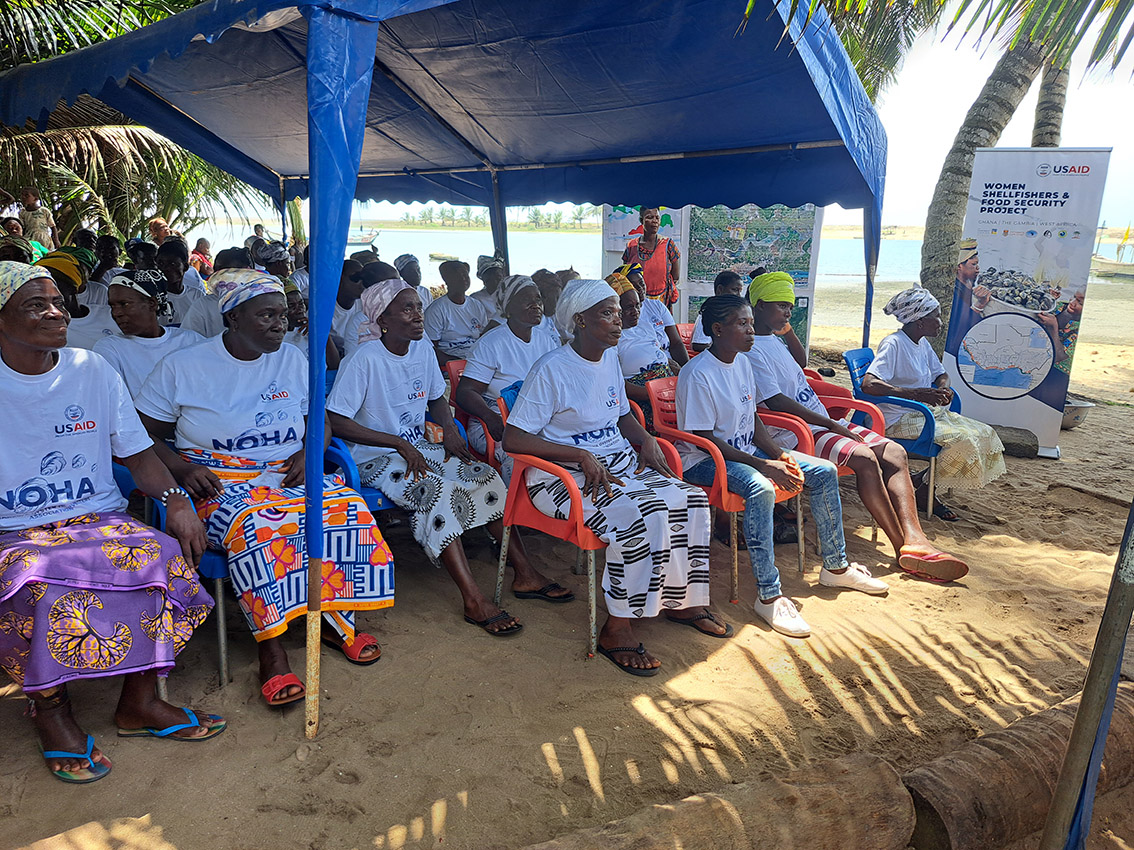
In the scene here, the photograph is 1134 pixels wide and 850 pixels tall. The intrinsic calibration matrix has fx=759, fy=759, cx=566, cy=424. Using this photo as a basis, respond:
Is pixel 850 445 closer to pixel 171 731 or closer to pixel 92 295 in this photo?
pixel 171 731

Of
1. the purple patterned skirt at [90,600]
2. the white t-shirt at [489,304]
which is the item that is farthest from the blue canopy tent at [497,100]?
the white t-shirt at [489,304]

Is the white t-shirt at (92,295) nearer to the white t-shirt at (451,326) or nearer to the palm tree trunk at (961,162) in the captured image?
the white t-shirt at (451,326)

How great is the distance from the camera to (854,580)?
12.8 ft

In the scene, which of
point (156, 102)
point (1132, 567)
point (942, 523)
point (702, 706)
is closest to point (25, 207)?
point (156, 102)

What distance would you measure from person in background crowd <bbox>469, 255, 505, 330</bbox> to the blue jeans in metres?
2.86

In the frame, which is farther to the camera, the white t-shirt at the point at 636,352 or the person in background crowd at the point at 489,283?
the person in background crowd at the point at 489,283

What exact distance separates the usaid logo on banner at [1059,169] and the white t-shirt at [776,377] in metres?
3.52

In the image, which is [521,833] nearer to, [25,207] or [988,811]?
[988,811]

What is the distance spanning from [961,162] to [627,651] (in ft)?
23.4

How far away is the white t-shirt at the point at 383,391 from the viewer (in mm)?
3574

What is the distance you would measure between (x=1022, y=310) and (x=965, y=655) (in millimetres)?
4373

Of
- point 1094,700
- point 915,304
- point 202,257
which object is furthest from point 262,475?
point 202,257

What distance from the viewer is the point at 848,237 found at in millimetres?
100000

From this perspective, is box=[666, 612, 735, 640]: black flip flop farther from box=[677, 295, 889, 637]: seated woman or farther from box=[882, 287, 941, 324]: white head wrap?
box=[882, 287, 941, 324]: white head wrap
